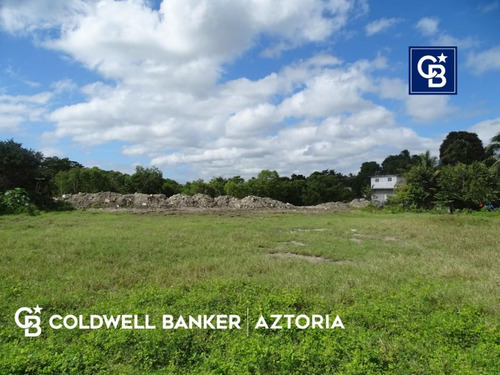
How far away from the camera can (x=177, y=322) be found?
432 centimetres

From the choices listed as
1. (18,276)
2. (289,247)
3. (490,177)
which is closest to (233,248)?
(289,247)

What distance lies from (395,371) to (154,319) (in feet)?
9.24

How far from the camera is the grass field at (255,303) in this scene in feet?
11.3

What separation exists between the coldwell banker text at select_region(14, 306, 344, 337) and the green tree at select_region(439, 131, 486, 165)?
51.5 m

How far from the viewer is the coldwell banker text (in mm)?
4223

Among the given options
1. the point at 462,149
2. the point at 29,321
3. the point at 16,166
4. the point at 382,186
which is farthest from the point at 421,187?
the point at 16,166

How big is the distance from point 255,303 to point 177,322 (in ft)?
3.93

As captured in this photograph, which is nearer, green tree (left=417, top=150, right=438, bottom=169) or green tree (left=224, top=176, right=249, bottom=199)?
green tree (left=417, top=150, right=438, bottom=169)

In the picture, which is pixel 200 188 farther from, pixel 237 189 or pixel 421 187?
pixel 421 187

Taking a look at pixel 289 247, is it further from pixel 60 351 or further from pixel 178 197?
pixel 178 197

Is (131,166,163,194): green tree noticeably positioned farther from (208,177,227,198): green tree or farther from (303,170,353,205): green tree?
(303,170,353,205): green tree

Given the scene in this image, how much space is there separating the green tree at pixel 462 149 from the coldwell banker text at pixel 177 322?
5150 centimetres

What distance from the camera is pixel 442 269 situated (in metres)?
7.27

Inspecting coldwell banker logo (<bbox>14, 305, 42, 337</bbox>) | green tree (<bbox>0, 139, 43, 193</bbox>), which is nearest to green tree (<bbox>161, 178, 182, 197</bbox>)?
green tree (<bbox>0, 139, 43, 193</bbox>)
